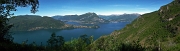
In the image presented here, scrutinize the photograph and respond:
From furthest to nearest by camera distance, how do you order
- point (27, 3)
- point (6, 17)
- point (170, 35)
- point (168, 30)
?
point (168, 30), point (170, 35), point (27, 3), point (6, 17)

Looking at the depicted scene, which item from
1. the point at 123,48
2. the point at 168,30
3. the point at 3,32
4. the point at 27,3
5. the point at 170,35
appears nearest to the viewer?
the point at 123,48

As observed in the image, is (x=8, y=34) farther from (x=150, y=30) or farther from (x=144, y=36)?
(x=150, y=30)

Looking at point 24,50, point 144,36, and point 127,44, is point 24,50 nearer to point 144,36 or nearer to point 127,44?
point 127,44

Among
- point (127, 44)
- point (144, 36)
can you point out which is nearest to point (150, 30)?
point (144, 36)

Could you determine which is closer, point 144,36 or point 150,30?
point 144,36

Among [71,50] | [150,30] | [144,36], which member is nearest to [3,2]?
[71,50]

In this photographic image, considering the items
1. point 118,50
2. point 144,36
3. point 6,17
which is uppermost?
point 6,17

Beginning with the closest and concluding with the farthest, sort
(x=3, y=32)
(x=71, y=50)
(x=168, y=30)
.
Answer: (x=71, y=50), (x=3, y=32), (x=168, y=30)

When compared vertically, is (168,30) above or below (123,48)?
below

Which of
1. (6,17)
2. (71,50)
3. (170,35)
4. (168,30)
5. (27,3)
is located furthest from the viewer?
(168,30)
